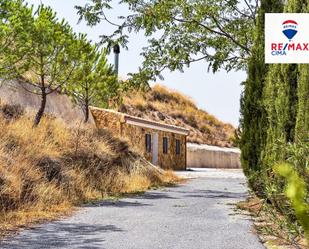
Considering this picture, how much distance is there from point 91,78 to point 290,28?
10.9 meters

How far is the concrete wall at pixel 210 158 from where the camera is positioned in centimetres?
3762

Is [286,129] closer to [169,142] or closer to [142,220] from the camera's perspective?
[142,220]

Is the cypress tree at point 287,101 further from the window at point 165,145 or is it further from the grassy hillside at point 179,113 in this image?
the grassy hillside at point 179,113

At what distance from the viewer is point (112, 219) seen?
9.34 metres

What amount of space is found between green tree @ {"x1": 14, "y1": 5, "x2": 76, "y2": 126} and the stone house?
6.16 meters

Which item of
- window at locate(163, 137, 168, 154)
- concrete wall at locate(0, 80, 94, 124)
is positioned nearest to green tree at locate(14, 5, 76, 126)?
concrete wall at locate(0, 80, 94, 124)

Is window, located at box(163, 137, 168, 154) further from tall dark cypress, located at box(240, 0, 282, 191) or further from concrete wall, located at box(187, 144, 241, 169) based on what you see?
tall dark cypress, located at box(240, 0, 282, 191)

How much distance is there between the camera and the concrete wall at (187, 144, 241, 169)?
123 feet

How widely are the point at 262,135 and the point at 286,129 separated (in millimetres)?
3359

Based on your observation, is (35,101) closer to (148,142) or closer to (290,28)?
(148,142)

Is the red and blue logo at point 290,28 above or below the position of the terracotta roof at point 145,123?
above

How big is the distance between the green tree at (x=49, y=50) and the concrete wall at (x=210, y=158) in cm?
2149

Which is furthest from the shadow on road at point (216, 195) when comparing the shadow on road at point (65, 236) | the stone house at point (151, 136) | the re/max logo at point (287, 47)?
the stone house at point (151, 136)

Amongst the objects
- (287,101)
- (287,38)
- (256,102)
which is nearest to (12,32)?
(256,102)
